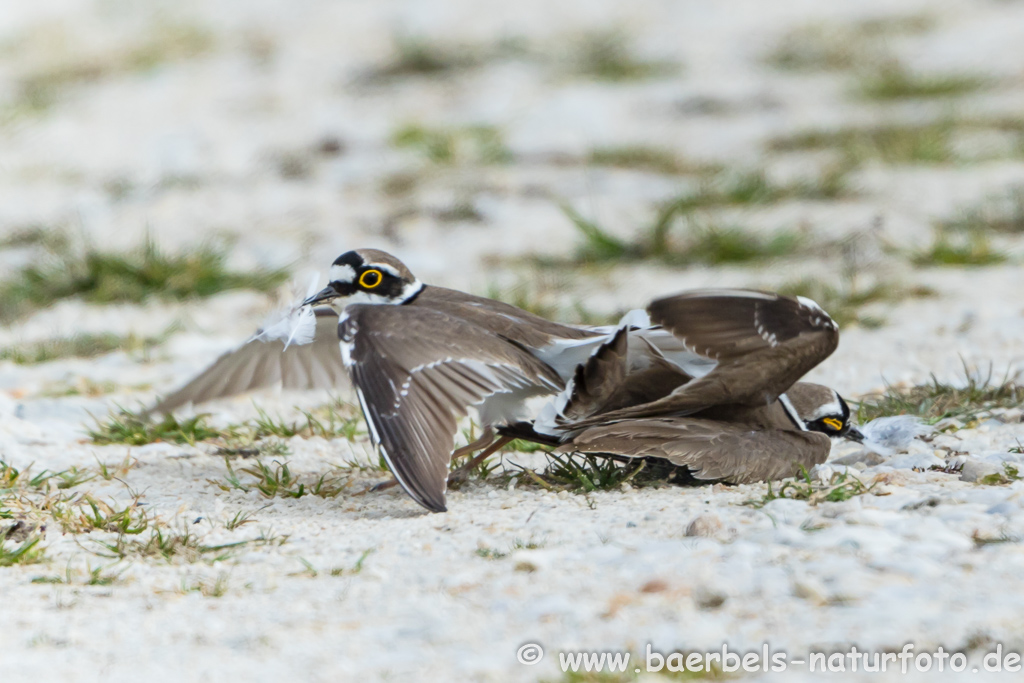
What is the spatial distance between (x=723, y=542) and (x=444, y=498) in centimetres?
87

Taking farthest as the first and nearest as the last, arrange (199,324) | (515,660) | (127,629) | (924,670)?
(199,324)
(127,629)
(515,660)
(924,670)

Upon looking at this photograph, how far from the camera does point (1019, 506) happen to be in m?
3.34

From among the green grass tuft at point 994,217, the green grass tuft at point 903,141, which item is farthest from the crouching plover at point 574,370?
the green grass tuft at point 903,141

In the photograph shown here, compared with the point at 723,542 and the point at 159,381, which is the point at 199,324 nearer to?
the point at 159,381

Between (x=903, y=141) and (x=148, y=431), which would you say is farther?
(x=903, y=141)

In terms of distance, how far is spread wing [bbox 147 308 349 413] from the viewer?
15.8ft

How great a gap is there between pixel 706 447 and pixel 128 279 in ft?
15.5

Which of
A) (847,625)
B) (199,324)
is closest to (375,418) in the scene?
(847,625)

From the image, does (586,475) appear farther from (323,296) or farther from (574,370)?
(323,296)

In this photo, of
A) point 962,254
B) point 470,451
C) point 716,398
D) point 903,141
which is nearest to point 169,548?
point 470,451

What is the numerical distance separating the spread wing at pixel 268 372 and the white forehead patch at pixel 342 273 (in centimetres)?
37

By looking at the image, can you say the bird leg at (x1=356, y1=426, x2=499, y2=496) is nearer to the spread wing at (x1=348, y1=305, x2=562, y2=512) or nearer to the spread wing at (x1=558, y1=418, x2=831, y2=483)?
the spread wing at (x1=348, y1=305, x2=562, y2=512)

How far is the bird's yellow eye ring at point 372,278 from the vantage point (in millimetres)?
4449

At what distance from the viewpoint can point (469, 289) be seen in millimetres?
7176
